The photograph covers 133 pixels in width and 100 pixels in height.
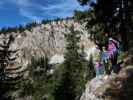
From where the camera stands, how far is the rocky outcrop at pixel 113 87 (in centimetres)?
1770

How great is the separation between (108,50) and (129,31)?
13.4 feet

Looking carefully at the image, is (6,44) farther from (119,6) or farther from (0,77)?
(119,6)

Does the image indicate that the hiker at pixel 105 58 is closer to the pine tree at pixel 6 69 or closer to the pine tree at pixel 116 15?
the pine tree at pixel 116 15

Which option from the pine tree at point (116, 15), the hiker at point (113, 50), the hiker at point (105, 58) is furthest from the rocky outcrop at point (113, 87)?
the pine tree at point (116, 15)

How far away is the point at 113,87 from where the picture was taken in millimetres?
18500

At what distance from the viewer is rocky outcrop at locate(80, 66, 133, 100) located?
58.1 feet

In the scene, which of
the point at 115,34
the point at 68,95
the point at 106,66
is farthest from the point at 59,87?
the point at 106,66

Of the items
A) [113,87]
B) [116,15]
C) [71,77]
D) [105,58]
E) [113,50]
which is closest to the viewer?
[113,87]

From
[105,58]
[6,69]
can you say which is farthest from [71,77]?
[105,58]

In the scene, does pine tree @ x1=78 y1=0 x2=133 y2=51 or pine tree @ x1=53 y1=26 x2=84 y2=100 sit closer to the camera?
pine tree @ x1=78 y1=0 x2=133 y2=51

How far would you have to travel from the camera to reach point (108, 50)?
65.8ft

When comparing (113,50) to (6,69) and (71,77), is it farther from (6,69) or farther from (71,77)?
(71,77)

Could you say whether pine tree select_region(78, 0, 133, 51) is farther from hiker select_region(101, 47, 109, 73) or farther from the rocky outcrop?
the rocky outcrop

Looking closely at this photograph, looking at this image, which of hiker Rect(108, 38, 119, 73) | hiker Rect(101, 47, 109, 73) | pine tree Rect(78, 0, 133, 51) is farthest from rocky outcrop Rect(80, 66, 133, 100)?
pine tree Rect(78, 0, 133, 51)
